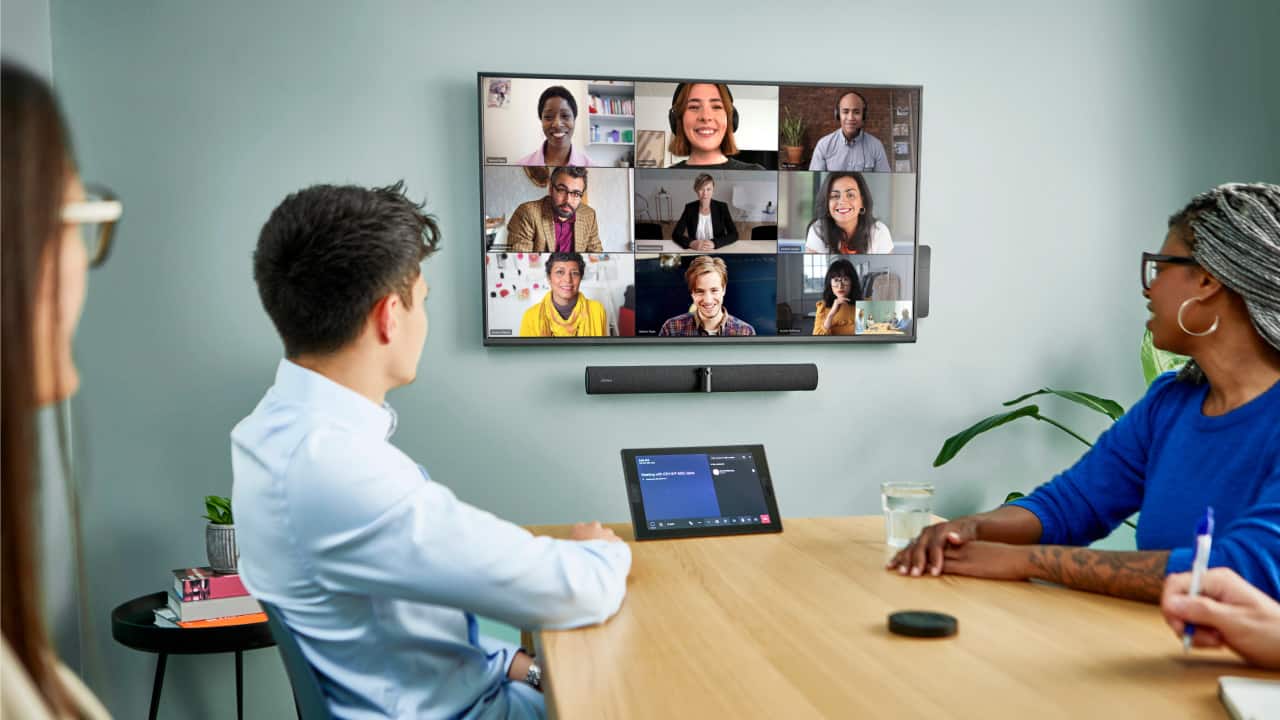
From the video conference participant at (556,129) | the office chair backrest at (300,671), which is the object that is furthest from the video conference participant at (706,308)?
the office chair backrest at (300,671)

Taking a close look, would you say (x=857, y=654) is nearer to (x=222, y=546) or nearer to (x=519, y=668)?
(x=519, y=668)

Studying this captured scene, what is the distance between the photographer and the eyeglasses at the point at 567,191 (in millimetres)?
2930

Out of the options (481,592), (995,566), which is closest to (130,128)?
(481,592)

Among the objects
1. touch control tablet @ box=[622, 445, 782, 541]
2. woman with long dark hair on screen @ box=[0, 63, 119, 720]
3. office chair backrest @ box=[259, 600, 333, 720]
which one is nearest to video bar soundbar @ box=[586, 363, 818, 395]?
touch control tablet @ box=[622, 445, 782, 541]

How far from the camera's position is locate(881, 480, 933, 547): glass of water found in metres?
1.89

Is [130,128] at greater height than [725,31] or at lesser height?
lesser

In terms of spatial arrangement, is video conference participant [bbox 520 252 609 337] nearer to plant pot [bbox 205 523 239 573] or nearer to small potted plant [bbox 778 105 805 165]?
small potted plant [bbox 778 105 805 165]

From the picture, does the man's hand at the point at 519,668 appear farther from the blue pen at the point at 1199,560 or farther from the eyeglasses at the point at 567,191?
the eyeglasses at the point at 567,191

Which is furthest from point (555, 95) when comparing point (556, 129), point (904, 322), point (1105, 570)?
point (1105, 570)

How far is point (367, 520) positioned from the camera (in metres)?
1.25

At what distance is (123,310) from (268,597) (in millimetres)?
1779

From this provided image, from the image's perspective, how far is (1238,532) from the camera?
139 cm

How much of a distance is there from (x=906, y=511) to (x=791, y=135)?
1.52 metres

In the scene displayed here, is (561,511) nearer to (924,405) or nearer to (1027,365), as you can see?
(924,405)
